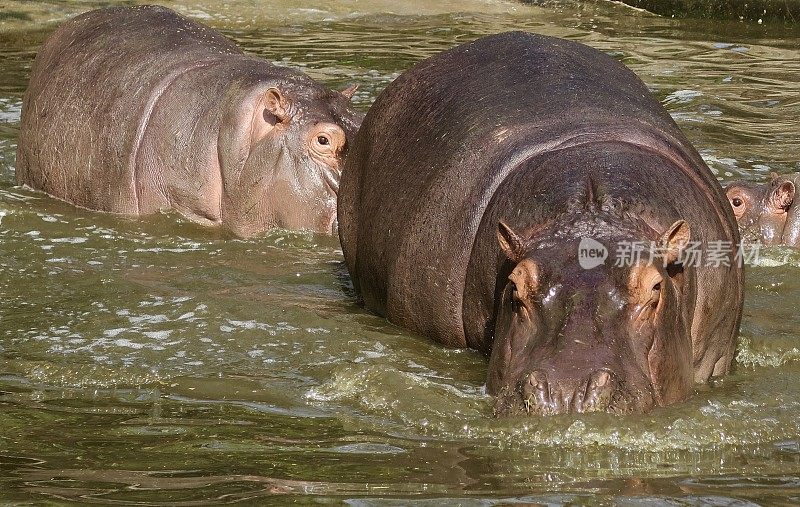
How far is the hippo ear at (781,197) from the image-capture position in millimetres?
7539

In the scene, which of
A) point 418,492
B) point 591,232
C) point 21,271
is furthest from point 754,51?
point 418,492

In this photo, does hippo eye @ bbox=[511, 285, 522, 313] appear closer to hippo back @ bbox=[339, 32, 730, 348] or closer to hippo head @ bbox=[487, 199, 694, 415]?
hippo head @ bbox=[487, 199, 694, 415]

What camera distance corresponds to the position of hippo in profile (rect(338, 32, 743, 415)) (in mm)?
4270

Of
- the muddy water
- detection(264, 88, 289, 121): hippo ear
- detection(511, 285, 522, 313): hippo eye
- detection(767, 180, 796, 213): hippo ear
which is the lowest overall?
the muddy water

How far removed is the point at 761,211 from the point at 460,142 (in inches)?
112

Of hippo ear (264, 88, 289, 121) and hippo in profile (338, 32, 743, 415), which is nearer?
hippo in profile (338, 32, 743, 415)

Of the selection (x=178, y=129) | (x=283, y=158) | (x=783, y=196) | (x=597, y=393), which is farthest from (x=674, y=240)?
(x=178, y=129)

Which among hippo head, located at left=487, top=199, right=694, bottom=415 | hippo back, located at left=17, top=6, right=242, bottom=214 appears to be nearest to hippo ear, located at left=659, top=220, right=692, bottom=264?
hippo head, located at left=487, top=199, right=694, bottom=415

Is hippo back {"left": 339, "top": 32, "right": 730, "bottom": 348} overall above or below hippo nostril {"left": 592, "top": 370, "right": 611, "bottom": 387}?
above

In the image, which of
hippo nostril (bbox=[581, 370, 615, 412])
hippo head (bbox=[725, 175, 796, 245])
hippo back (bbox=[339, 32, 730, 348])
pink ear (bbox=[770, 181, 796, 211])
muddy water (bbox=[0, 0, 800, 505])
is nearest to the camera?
muddy water (bbox=[0, 0, 800, 505])

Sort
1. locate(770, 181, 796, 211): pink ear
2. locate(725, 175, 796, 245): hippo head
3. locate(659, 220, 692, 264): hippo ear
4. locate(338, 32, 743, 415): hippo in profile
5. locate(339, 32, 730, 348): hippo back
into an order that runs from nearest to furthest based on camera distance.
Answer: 1. locate(338, 32, 743, 415): hippo in profile
2. locate(659, 220, 692, 264): hippo ear
3. locate(339, 32, 730, 348): hippo back
4. locate(770, 181, 796, 211): pink ear
5. locate(725, 175, 796, 245): hippo head

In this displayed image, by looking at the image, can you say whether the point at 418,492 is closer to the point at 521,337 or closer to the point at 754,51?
the point at 521,337

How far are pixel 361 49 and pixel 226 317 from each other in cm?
756

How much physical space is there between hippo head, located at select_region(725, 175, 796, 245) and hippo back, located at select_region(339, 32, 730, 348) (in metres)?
2.00
